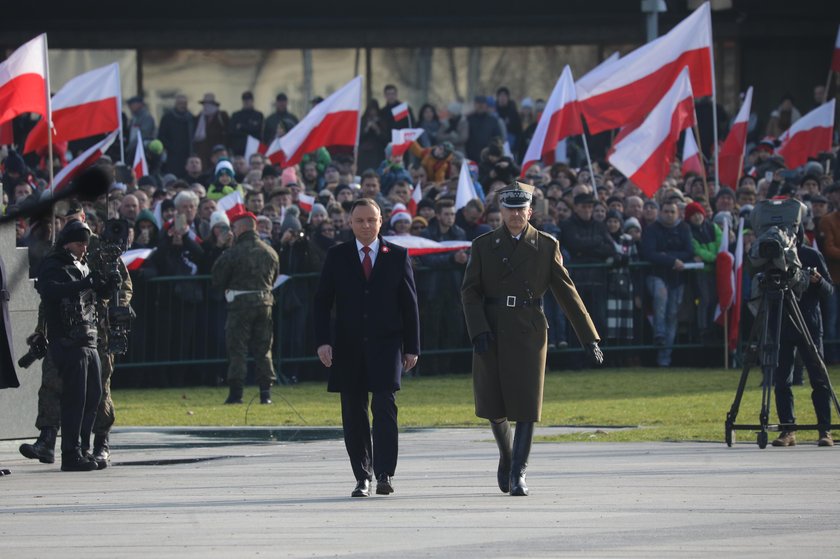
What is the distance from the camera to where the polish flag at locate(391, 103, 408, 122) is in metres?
28.1

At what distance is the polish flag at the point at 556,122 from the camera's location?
868 inches

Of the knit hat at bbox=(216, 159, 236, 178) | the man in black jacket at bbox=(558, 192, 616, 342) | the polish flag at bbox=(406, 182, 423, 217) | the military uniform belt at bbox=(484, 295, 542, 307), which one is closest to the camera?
the military uniform belt at bbox=(484, 295, 542, 307)

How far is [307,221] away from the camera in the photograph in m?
21.7

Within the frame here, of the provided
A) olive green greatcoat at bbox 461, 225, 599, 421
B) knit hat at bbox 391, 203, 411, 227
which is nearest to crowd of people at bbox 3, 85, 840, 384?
knit hat at bbox 391, 203, 411, 227

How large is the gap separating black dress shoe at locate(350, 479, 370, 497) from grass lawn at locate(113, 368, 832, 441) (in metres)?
4.10

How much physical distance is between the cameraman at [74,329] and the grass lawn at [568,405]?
3.70 meters

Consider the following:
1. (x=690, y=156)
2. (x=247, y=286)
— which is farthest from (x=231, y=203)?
(x=690, y=156)

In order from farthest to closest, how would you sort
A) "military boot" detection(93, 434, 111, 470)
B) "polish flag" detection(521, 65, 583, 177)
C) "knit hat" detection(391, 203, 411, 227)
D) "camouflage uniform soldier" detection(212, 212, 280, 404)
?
"polish flag" detection(521, 65, 583, 177)
"knit hat" detection(391, 203, 411, 227)
"camouflage uniform soldier" detection(212, 212, 280, 404)
"military boot" detection(93, 434, 111, 470)

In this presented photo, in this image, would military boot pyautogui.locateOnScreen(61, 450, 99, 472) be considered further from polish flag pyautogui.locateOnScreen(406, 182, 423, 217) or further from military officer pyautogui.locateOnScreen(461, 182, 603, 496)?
polish flag pyautogui.locateOnScreen(406, 182, 423, 217)

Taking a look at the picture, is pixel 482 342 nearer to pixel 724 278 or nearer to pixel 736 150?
pixel 724 278

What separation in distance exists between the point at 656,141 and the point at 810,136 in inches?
164

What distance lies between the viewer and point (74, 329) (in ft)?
41.6

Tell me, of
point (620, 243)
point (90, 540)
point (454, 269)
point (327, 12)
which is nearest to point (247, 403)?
point (454, 269)

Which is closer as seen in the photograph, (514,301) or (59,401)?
(514,301)
